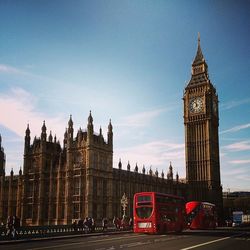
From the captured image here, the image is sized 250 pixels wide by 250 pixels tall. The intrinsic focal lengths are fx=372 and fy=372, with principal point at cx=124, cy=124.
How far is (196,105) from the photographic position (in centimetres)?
9569

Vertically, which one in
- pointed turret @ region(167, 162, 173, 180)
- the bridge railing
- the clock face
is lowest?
the bridge railing

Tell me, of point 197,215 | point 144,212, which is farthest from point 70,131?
point 144,212

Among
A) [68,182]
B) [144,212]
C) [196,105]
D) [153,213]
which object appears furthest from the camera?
[196,105]

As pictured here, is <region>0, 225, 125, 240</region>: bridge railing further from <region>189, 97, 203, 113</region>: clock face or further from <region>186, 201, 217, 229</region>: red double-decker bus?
<region>189, 97, 203, 113</region>: clock face

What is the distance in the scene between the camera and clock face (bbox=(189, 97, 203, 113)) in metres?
→ 94.9

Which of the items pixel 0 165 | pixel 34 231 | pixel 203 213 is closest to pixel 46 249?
pixel 34 231

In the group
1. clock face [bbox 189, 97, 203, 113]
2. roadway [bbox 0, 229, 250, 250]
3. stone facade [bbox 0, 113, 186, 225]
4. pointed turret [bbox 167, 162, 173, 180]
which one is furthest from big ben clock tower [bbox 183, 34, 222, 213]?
roadway [bbox 0, 229, 250, 250]

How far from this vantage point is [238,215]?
77.0 metres

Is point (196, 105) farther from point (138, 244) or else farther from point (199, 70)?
point (138, 244)

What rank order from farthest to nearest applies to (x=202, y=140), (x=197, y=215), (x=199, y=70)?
(x=199, y=70) < (x=202, y=140) < (x=197, y=215)

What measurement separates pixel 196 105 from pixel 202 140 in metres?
9.28

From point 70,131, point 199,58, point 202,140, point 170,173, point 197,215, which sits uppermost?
point 199,58

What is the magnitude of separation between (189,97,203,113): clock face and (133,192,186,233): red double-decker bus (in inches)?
2384

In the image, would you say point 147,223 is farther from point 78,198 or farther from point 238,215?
point 238,215
